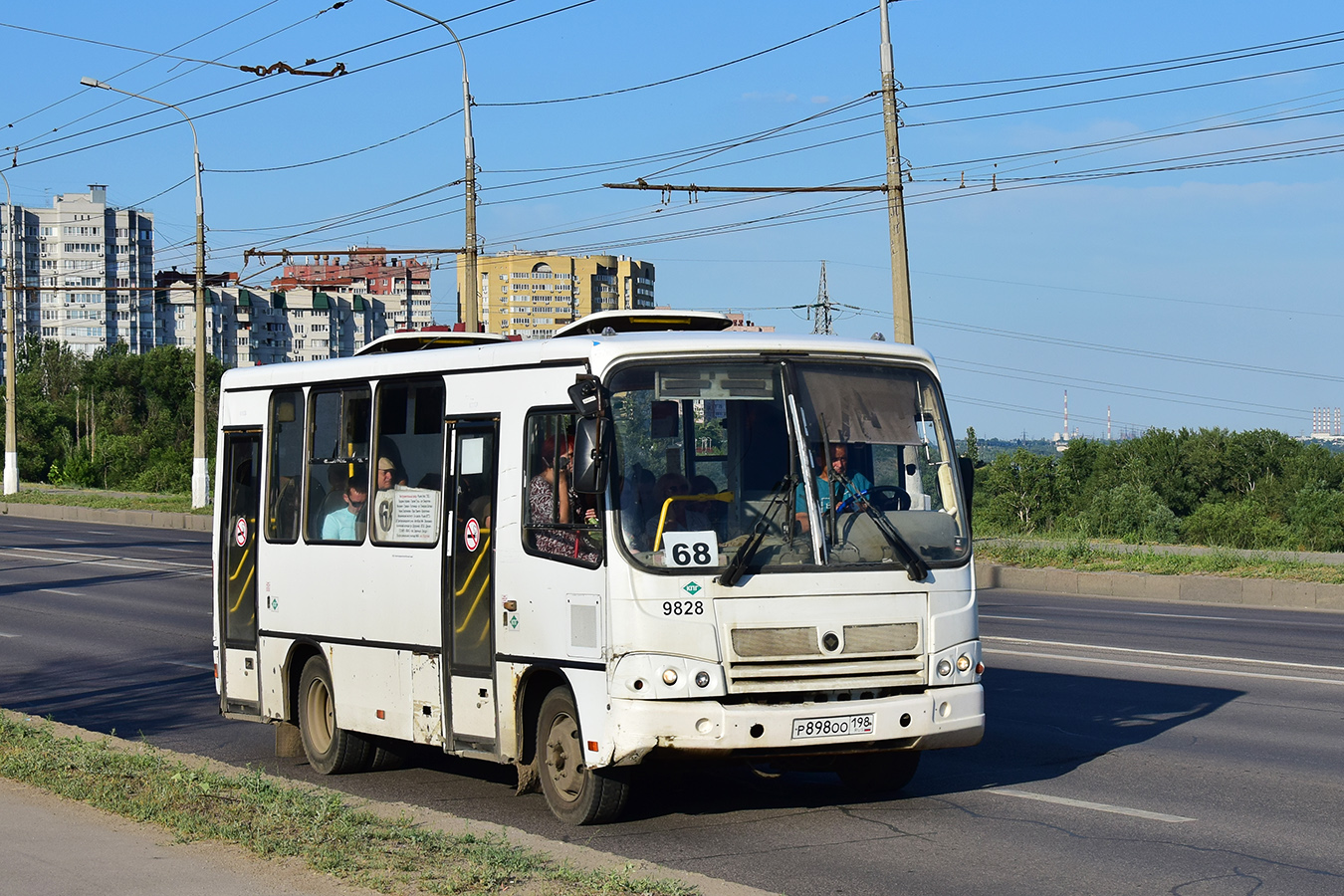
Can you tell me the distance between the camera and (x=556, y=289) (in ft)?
596

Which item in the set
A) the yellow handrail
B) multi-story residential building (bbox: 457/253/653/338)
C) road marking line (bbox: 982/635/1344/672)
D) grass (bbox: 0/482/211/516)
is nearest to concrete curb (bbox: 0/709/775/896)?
the yellow handrail

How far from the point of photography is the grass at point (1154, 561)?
22.3 metres

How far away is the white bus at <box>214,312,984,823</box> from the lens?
7.35 metres

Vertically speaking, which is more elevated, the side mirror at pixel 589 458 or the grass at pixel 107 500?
the grass at pixel 107 500

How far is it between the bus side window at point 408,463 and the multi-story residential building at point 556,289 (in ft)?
246

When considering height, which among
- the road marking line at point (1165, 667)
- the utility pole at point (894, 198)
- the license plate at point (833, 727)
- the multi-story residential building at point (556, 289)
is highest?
the multi-story residential building at point (556, 289)

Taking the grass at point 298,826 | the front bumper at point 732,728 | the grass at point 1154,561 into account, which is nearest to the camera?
the grass at point 298,826

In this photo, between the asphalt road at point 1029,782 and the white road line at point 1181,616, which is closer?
the asphalt road at point 1029,782

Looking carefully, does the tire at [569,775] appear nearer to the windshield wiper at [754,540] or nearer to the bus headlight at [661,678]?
the bus headlight at [661,678]

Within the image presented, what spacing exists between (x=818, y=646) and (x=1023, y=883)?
1.52 meters

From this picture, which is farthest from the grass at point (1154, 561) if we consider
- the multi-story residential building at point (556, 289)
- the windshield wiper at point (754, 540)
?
the multi-story residential building at point (556, 289)

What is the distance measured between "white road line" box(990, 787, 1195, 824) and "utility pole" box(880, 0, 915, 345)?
55.6ft

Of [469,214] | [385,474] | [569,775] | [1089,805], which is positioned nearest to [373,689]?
[385,474]

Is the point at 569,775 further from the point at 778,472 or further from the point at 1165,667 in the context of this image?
the point at 1165,667
